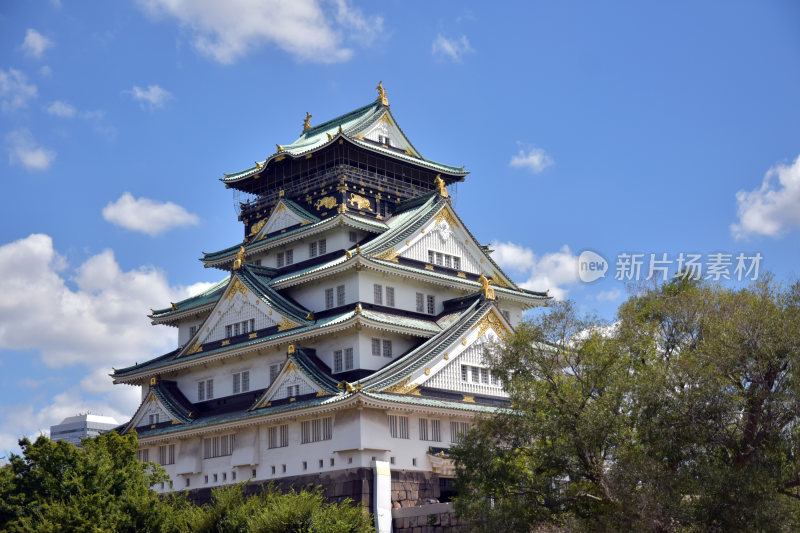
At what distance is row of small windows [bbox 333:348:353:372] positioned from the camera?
4738cm

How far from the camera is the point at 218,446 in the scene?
161 feet

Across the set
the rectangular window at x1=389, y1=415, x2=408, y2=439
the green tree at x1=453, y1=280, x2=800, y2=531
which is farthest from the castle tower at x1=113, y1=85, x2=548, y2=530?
the green tree at x1=453, y1=280, x2=800, y2=531

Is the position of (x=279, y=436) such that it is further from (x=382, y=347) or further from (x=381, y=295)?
(x=381, y=295)

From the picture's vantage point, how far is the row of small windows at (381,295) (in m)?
50.2

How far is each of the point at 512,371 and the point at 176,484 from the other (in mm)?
23320

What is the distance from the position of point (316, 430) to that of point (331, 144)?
19282 mm

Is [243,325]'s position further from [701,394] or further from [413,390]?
[701,394]

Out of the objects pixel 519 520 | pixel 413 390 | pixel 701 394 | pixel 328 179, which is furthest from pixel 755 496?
pixel 328 179

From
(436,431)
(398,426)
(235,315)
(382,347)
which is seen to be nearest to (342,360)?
(382,347)

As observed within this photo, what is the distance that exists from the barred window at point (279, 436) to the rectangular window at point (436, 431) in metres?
7.24

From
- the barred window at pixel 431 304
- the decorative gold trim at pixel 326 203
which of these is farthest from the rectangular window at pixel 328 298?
the decorative gold trim at pixel 326 203

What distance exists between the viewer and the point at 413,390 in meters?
45.0

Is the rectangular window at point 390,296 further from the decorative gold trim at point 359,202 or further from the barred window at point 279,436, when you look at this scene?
the barred window at point 279,436

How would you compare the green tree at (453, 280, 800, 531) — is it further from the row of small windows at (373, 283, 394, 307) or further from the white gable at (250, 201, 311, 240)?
the white gable at (250, 201, 311, 240)
